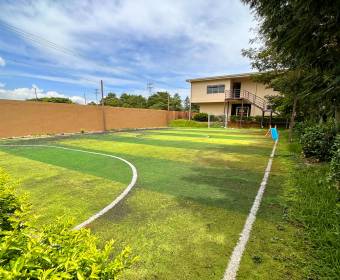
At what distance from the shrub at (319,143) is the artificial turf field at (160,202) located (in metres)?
1.82

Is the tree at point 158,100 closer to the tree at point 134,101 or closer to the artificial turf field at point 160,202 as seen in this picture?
the tree at point 134,101

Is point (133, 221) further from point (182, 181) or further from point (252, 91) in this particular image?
point (252, 91)

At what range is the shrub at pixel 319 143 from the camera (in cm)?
803

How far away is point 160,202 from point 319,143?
6.59 m

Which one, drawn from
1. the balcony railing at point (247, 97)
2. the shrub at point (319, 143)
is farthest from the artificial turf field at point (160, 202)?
the balcony railing at point (247, 97)

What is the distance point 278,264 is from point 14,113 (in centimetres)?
2040

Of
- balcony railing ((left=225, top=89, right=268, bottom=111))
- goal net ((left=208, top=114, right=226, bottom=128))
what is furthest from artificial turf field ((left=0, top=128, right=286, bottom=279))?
goal net ((left=208, top=114, right=226, bottom=128))

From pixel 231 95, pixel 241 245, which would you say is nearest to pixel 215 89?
pixel 231 95

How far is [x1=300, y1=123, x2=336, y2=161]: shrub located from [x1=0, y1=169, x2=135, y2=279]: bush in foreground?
855cm

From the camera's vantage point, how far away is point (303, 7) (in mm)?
3406

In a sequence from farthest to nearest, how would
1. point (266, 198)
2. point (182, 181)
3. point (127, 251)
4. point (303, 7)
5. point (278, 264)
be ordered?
point (182, 181) < point (266, 198) < point (303, 7) < point (278, 264) < point (127, 251)

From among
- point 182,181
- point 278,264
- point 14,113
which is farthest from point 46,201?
point 14,113

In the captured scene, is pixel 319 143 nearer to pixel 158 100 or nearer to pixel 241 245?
pixel 241 245

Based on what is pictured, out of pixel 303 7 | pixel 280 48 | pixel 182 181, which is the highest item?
pixel 303 7
